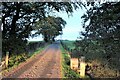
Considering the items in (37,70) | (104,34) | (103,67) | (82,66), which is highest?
(104,34)

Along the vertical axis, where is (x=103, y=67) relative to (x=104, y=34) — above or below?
below

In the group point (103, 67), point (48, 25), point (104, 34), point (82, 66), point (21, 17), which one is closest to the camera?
point (104, 34)

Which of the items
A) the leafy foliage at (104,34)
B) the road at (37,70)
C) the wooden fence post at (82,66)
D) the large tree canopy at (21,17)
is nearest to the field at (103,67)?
the leafy foliage at (104,34)

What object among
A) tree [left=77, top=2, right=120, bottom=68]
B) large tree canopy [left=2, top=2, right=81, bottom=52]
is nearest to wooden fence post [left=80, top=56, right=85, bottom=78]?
tree [left=77, top=2, right=120, bottom=68]

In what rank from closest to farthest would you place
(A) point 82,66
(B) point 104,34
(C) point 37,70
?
(B) point 104,34, (A) point 82,66, (C) point 37,70

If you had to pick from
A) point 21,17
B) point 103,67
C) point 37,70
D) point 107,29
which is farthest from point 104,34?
point 21,17

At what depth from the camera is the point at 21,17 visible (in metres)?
27.9

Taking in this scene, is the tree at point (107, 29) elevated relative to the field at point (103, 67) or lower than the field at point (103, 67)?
elevated

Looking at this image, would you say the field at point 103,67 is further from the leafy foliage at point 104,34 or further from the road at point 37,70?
the road at point 37,70

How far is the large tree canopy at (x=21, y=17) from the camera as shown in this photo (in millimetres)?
25531

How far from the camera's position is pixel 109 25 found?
36.2ft

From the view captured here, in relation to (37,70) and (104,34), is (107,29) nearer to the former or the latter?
(104,34)

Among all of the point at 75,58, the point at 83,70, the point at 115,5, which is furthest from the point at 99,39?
the point at 75,58

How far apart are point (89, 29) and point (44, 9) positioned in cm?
1756
